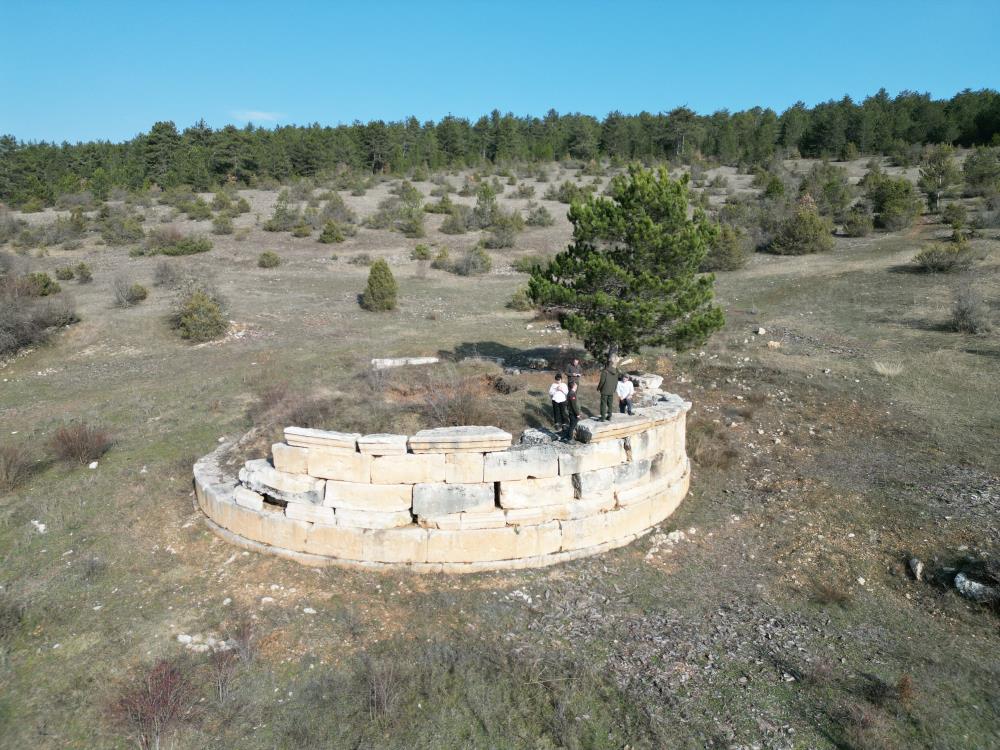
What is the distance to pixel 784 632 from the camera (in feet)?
23.6

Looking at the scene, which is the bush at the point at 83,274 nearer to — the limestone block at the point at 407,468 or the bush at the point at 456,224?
the bush at the point at 456,224

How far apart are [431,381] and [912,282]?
20.3m

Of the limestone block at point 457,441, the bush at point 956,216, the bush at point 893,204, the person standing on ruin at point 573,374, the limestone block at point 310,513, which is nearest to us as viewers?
the limestone block at point 457,441

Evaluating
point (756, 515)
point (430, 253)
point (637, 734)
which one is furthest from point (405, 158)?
point (637, 734)

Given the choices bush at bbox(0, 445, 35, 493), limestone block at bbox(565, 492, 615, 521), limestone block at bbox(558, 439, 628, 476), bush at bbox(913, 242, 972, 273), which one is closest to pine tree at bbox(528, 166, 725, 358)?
limestone block at bbox(558, 439, 628, 476)

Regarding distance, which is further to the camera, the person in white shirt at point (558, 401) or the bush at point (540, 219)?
the bush at point (540, 219)

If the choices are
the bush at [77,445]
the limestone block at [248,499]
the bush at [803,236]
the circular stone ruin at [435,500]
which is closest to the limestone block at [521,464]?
the circular stone ruin at [435,500]

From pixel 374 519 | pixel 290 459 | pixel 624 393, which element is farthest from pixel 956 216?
pixel 290 459

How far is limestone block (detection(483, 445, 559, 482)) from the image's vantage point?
8.40m

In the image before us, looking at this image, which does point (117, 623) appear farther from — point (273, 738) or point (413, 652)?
point (413, 652)

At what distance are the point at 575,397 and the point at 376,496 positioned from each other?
3.29 meters

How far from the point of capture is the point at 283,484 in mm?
8742

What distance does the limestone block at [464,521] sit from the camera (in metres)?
8.38

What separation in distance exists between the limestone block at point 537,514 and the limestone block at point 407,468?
114 cm
